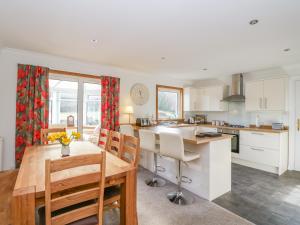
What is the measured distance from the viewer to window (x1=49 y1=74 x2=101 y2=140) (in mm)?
3566

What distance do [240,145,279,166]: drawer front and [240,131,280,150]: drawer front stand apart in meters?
0.10

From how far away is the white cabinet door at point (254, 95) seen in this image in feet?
13.5

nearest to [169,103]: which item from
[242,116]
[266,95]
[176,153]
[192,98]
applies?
[192,98]

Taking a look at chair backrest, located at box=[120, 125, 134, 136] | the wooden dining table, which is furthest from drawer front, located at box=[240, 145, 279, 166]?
the wooden dining table

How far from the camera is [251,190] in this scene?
2768 mm

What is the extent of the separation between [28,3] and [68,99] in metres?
2.30

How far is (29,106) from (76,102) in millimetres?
932

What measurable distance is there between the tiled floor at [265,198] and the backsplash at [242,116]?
131cm

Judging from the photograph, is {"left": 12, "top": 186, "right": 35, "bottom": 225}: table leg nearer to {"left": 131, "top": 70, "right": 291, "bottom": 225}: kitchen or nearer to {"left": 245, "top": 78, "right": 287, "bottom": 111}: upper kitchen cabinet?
{"left": 131, "top": 70, "right": 291, "bottom": 225}: kitchen

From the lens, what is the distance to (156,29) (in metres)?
2.21

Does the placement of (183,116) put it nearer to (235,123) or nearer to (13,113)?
(235,123)

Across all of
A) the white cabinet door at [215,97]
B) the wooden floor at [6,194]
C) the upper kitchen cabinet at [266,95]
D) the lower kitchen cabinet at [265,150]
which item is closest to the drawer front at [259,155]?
the lower kitchen cabinet at [265,150]

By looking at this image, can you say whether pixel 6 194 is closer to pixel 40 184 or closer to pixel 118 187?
pixel 40 184

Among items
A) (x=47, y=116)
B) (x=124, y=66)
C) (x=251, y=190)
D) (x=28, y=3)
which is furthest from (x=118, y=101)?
(x=251, y=190)
